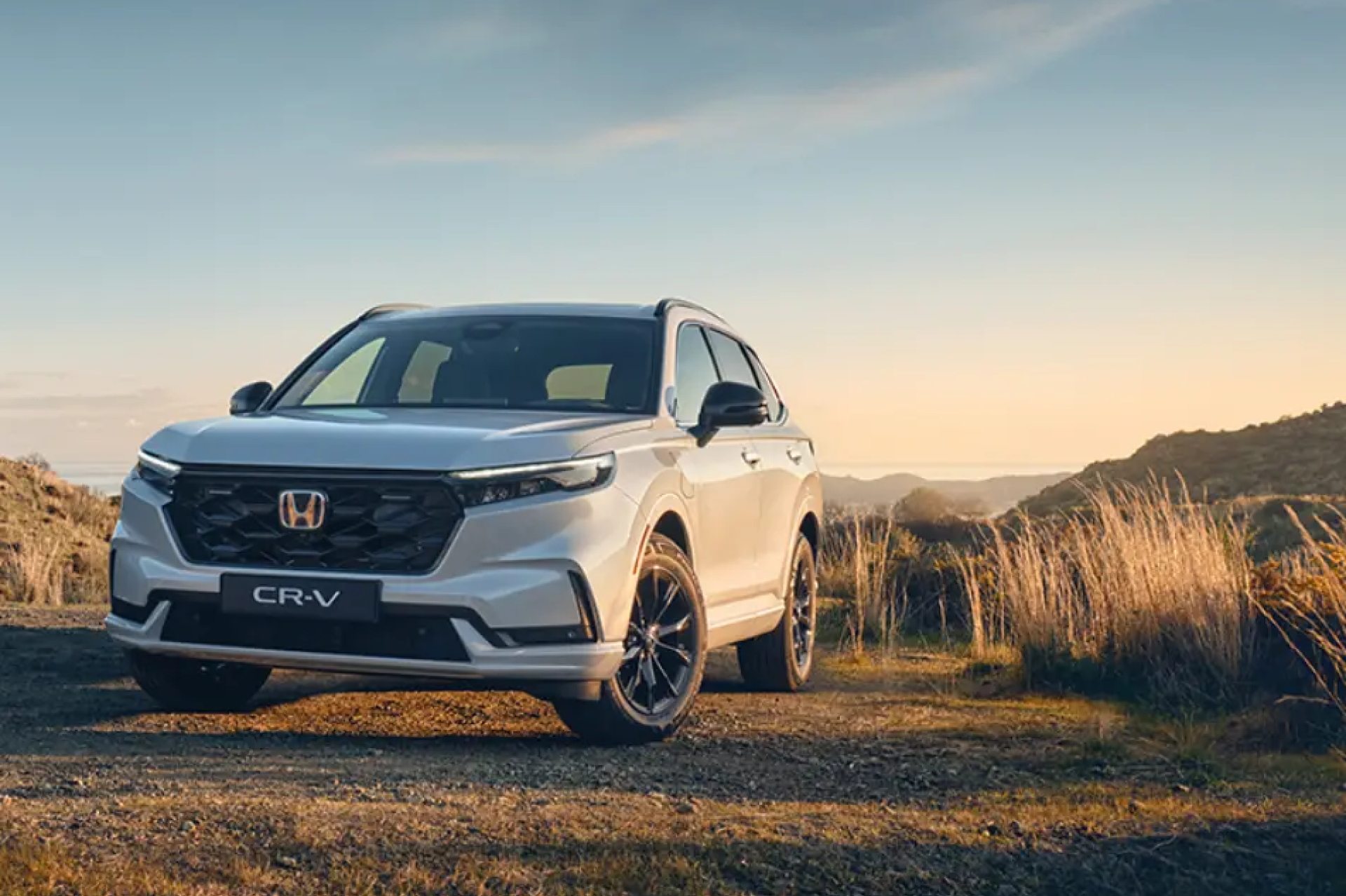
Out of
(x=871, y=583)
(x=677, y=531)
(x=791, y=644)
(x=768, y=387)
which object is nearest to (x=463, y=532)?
(x=677, y=531)

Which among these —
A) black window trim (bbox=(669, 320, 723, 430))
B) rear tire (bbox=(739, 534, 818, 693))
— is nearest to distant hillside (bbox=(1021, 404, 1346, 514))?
rear tire (bbox=(739, 534, 818, 693))

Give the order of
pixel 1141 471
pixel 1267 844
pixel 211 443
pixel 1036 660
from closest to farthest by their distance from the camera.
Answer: pixel 1267 844 → pixel 211 443 → pixel 1036 660 → pixel 1141 471

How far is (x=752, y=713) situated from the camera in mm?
8320

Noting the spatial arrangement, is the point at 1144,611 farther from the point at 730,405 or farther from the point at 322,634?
the point at 322,634

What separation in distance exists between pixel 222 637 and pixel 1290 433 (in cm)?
5553

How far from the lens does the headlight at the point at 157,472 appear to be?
21.9 feet

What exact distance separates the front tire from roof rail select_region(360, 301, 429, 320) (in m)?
2.47

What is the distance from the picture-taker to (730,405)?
7.48 metres

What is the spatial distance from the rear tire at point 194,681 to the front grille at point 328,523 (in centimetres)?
63

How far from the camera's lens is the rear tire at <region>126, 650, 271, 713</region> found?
7109mm

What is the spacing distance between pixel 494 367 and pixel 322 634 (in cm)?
196

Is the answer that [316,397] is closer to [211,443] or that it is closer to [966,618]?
[211,443]

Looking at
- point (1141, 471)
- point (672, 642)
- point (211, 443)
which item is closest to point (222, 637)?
point (211, 443)

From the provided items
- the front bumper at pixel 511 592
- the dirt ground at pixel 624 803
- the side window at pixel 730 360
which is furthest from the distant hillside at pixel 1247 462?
the front bumper at pixel 511 592
